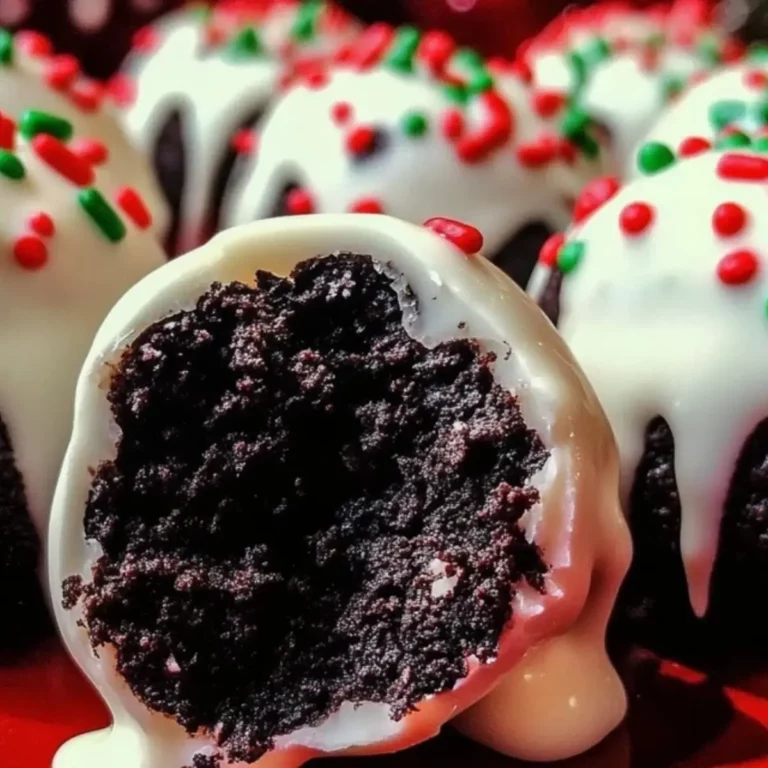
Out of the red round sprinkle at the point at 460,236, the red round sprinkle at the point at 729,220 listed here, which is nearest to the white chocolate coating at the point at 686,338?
the red round sprinkle at the point at 729,220

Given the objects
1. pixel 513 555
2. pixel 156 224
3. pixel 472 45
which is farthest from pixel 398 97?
pixel 472 45

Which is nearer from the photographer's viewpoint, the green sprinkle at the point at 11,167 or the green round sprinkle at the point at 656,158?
the green sprinkle at the point at 11,167

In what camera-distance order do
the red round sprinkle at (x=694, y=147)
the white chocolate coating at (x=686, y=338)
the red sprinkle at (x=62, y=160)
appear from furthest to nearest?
the red round sprinkle at (x=694, y=147) < the red sprinkle at (x=62, y=160) < the white chocolate coating at (x=686, y=338)

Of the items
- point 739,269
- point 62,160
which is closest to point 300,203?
point 62,160

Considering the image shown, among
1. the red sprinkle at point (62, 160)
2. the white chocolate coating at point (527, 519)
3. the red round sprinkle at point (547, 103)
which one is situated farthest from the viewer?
the red round sprinkle at point (547, 103)

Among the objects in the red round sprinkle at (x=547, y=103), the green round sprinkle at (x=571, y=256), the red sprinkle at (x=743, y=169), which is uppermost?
the red sprinkle at (x=743, y=169)

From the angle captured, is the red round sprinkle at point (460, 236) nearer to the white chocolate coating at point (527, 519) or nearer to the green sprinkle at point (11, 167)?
the white chocolate coating at point (527, 519)
